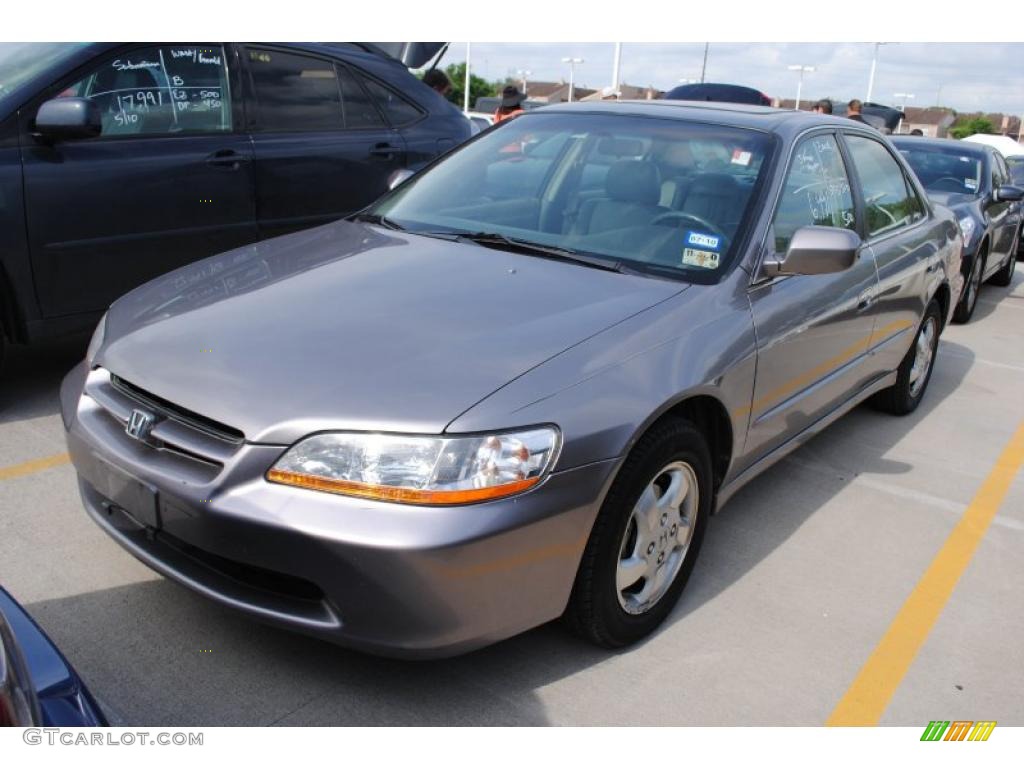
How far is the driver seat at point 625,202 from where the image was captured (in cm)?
351

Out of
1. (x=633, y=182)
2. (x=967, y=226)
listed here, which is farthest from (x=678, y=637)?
(x=967, y=226)

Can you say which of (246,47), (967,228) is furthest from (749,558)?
(967,228)

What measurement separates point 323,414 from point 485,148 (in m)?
2.08

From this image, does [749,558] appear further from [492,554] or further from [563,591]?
[492,554]

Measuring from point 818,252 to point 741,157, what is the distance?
0.55 meters

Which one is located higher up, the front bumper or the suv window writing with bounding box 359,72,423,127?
the suv window writing with bounding box 359,72,423,127

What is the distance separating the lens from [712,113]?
3941 millimetres

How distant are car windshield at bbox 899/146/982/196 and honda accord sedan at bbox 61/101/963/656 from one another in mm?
5531

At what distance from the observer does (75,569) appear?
3150mm

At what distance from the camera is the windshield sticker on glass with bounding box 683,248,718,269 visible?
3.30m

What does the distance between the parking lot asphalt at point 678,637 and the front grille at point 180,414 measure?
2.31ft

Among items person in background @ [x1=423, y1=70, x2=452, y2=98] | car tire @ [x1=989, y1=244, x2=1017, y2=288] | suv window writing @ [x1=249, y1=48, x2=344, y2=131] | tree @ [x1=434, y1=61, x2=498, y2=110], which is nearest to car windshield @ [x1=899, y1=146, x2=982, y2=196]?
car tire @ [x1=989, y1=244, x2=1017, y2=288]

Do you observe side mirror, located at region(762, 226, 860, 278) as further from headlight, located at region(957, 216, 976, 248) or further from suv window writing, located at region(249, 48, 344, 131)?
headlight, located at region(957, 216, 976, 248)

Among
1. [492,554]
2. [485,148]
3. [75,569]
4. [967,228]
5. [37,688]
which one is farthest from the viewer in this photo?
[967,228]
